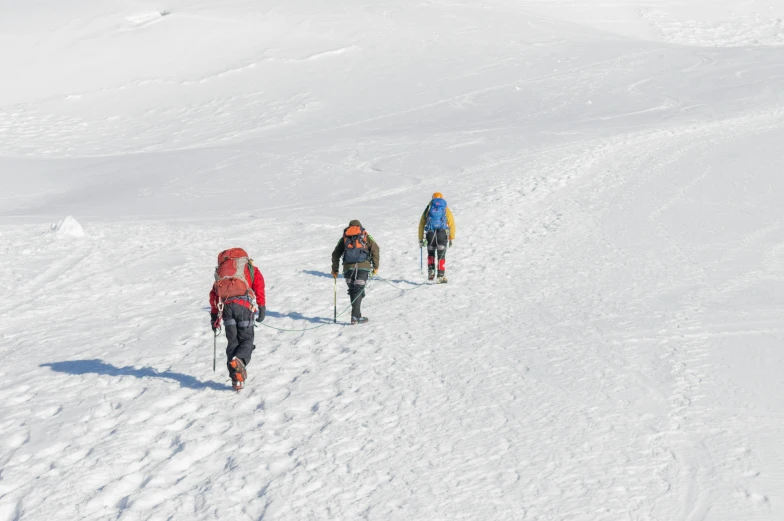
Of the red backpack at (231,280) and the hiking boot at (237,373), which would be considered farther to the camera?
the hiking boot at (237,373)

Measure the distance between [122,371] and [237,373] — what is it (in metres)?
2.18

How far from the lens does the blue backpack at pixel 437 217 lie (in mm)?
12383

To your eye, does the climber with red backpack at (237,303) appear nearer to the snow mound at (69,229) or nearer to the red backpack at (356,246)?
the red backpack at (356,246)

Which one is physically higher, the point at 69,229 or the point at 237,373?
the point at 69,229

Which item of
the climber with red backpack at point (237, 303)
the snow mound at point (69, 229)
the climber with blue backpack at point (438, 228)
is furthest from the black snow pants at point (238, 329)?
the snow mound at point (69, 229)

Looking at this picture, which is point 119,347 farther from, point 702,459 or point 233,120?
point 233,120

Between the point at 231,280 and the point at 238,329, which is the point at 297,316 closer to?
the point at 238,329

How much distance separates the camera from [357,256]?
33.4 feet

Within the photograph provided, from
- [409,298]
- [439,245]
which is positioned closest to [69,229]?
[409,298]

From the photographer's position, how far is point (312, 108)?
3375 cm

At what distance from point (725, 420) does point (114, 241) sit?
1391 cm

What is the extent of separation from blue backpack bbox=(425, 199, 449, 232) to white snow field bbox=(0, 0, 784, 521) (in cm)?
103

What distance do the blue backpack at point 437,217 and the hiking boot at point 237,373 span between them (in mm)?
5152

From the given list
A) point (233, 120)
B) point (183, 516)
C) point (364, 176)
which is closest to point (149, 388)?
point (183, 516)
